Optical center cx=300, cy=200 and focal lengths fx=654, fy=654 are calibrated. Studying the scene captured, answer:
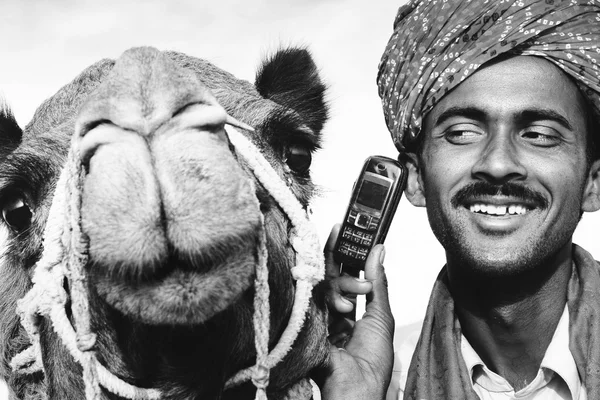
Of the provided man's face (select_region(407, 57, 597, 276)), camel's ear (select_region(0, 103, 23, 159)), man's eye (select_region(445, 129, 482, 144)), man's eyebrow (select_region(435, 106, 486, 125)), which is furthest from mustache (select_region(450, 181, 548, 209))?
camel's ear (select_region(0, 103, 23, 159))

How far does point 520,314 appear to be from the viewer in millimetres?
3354

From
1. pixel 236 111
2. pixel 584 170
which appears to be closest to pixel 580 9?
pixel 584 170

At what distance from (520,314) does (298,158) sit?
1.45 m

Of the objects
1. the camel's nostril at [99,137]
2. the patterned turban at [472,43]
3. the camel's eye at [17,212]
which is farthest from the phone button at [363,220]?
the camel's nostril at [99,137]

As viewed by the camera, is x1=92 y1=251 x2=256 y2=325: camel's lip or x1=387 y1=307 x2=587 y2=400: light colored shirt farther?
x1=387 y1=307 x2=587 y2=400: light colored shirt

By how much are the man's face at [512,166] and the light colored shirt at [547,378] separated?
1.58 feet

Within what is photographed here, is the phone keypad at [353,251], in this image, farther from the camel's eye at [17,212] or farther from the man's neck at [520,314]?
the camel's eye at [17,212]

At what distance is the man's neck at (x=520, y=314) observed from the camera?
332 cm

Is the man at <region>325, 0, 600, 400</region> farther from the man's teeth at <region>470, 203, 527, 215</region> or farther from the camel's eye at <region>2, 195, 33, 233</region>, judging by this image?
the camel's eye at <region>2, 195, 33, 233</region>

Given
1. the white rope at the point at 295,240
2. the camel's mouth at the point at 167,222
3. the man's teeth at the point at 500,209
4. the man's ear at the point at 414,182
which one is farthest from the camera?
the man's ear at the point at 414,182

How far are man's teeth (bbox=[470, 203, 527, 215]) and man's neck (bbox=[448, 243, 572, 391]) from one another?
1.09 ft

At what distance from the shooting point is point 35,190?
247 cm

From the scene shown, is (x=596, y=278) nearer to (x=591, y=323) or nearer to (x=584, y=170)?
(x=591, y=323)

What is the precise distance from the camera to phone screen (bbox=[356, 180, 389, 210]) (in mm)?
3330
